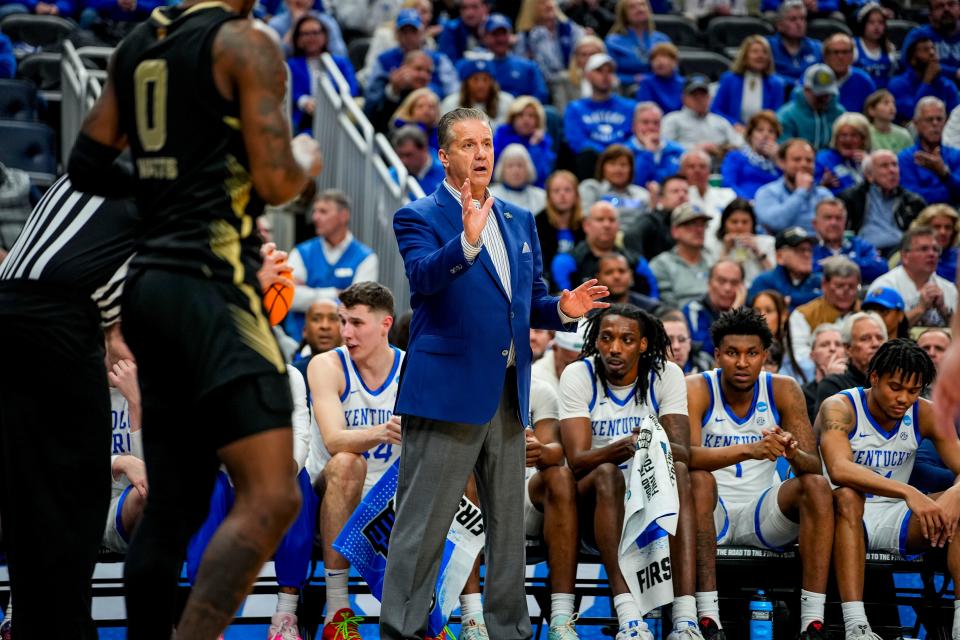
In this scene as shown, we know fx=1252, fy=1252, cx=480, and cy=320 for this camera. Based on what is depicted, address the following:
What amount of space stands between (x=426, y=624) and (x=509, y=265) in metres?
1.34

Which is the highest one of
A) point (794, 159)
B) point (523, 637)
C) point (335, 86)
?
point (335, 86)

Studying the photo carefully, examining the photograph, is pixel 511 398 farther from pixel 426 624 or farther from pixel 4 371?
pixel 4 371

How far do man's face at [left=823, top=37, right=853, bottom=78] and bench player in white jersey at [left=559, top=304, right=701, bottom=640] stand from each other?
7.93m

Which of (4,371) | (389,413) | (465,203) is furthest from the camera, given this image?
(389,413)

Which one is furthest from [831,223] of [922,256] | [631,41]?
[631,41]

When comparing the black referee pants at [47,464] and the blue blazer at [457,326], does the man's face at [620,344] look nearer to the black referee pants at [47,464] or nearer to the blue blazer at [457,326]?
the blue blazer at [457,326]

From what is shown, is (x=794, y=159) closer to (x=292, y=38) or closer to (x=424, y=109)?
(x=424, y=109)

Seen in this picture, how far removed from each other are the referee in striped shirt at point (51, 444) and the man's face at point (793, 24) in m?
11.4

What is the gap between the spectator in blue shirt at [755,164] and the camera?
11.4m

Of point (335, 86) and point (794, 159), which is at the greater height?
point (335, 86)

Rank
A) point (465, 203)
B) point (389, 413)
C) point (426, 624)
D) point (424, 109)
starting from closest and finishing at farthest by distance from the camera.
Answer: point (465, 203) < point (426, 624) < point (389, 413) < point (424, 109)

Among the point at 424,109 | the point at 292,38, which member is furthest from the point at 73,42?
the point at 424,109

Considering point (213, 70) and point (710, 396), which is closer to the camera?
point (213, 70)

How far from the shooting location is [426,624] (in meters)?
4.53
